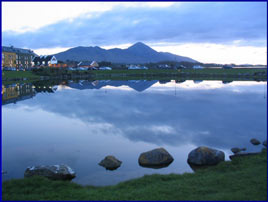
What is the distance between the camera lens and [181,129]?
20.8 m

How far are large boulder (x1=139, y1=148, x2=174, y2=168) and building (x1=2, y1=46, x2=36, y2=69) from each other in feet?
328

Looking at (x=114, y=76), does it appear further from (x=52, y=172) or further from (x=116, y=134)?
(x=52, y=172)

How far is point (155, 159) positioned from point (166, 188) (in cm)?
416

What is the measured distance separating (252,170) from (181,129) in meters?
10.6

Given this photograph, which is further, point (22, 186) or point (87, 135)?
point (87, 135)

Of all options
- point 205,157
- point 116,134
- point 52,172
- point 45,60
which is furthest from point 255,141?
Answer: point 45,60

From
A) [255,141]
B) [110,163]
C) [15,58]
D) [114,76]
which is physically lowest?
[110,163]

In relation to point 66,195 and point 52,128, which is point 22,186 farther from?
point 52,128

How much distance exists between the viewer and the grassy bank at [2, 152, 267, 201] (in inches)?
317

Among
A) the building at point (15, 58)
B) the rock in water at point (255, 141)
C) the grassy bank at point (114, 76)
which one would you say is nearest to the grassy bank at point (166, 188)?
the rock in water at point (255, 141)

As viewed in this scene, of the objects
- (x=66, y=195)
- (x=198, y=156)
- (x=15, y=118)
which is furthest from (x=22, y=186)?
(x=15, y=118)

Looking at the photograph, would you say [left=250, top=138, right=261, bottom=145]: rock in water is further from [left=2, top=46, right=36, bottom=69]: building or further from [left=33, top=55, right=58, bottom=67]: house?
[left=33, top=55, right=58, bottom=67]: house

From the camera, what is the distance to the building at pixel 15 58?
104 metres

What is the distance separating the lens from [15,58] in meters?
111
